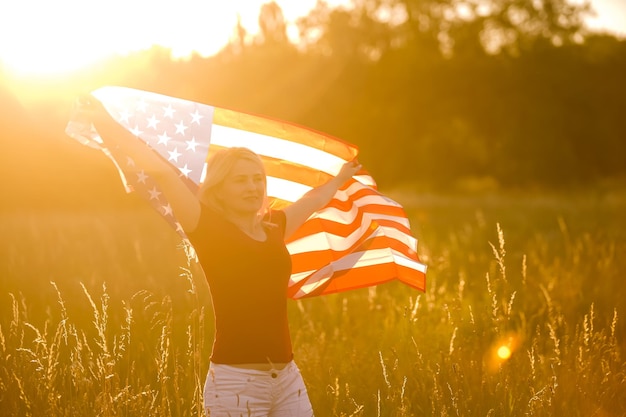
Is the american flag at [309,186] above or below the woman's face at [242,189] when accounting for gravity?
above

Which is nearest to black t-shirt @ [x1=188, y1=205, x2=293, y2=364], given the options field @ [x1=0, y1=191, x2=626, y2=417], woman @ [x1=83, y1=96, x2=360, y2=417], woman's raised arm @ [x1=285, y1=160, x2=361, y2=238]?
woman @ [x1=83, y1=96, x2=360, y2=417]

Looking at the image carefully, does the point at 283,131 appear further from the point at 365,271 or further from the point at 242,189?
the point at 242,189

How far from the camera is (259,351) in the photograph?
12.3ft

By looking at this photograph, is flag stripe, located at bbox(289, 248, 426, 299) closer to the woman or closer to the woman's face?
the woman

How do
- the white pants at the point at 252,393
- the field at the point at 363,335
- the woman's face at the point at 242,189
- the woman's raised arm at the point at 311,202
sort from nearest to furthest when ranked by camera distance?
the white pants at the point at 252,393 → the woman's face at the point at 242,189 → the woman's raised arm at the point at 311,202 → the field at the point at 363,335

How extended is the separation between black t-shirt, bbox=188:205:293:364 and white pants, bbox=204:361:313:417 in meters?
0.06

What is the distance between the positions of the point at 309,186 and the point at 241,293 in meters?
1.96

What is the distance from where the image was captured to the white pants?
3643mm

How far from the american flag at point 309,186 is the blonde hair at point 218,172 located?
1.03 m

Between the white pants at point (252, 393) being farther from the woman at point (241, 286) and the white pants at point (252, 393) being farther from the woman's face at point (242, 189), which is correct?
the woman's face at point (242, 189)

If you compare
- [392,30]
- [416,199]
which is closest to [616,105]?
[392,30]

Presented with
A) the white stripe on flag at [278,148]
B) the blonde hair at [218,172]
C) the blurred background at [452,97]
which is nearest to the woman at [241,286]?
the blonde hair at [218,172]

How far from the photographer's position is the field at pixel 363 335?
4711 mm

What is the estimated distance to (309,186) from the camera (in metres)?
5.65
